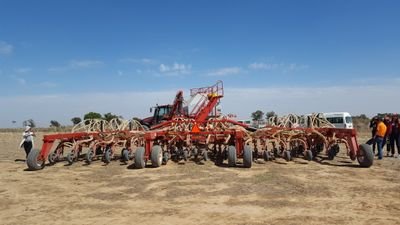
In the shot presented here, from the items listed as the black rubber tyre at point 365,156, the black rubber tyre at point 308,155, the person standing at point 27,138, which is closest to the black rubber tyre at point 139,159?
the person standing at point 27,138

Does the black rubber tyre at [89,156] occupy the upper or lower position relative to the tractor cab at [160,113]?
lower

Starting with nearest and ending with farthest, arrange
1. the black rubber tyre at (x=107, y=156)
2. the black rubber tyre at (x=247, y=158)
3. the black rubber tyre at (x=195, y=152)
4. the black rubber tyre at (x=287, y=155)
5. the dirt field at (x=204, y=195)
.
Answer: the dirt field at (x=204, y=195), the black rubber tyre at (x=247, y=158), the black rubber tyre at (x=287, y=155), the black rubber tyre at (x=107, y=156), the black rubber tyre at (x=195, y=152)

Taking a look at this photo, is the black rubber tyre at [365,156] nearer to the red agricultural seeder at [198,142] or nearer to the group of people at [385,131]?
the red agricultural seeder at [198,142]

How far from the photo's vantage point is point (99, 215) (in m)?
5.82

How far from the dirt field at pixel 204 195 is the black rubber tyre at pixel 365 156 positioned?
320 millimetres

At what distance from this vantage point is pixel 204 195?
7.18 metres

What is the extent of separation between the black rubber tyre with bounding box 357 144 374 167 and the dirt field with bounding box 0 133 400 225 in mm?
320

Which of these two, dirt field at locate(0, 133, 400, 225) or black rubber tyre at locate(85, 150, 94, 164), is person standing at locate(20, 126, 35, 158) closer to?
dirt field at locate(0, 133, 400, 225)

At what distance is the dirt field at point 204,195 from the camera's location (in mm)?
5629

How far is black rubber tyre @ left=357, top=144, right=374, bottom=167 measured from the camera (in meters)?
10.6

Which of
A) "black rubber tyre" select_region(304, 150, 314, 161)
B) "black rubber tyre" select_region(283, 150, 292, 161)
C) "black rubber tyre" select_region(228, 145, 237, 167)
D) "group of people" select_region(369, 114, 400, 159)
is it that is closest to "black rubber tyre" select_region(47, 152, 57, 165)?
"black rubber tyre" select_region(228, 145, 237, 167)

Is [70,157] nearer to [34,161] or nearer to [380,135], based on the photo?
[34,161]

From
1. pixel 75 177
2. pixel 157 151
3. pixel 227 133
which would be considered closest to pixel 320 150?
pixel 227 133

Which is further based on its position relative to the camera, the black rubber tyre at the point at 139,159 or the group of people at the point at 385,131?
the group of people at the point at 385,131
